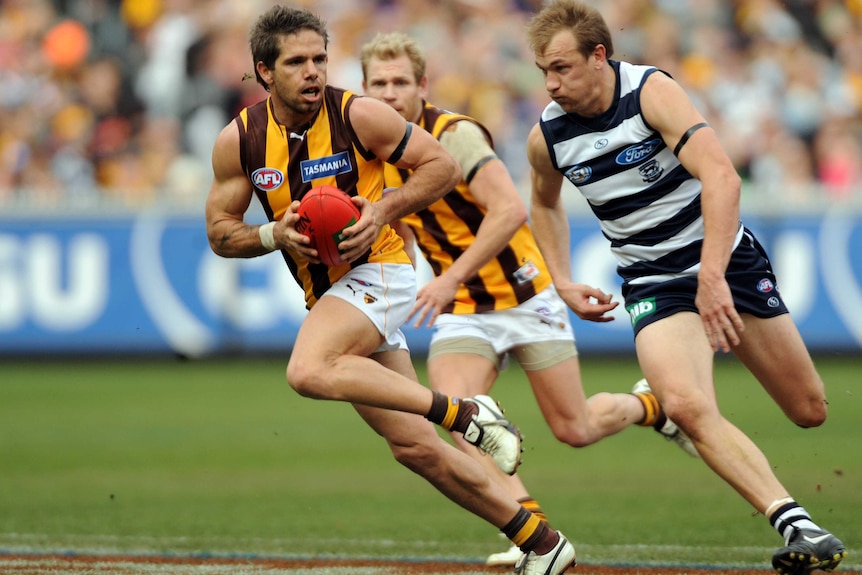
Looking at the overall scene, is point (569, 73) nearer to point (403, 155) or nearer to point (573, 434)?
point (403, 155)

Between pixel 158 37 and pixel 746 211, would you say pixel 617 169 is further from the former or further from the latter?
pixel 158 37

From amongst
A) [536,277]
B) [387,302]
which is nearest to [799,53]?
[536,277]

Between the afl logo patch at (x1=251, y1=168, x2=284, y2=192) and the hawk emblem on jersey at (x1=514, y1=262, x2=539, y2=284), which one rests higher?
the afl logo patch at (x1=251, y1=168, x2=284, y2=192)

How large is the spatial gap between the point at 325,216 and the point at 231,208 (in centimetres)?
63

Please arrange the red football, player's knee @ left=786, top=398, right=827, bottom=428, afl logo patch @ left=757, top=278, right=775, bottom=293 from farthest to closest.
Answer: player's knee @ left=786, top=398, right=827, bottom=428 → afl logo patch @ left=757, top=278, right=775, bottom=293 → the red football

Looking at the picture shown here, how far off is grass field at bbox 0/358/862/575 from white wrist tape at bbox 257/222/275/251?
1654 millimetres

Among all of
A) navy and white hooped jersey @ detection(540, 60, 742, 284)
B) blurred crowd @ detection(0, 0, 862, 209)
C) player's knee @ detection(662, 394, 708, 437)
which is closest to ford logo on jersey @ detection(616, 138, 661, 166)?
navy and white hooped jersey @ detection(540, 60, 742, 284)

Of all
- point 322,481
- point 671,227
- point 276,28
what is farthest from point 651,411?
point 276,28

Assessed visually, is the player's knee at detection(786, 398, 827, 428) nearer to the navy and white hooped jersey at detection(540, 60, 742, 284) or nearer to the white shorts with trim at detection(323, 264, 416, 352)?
the navy and white hooped jersey at detection(540, 60, 742, 284)

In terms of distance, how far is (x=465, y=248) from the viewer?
293 inches

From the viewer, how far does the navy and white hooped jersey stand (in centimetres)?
617

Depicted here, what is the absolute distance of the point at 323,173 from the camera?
6086 millimetres

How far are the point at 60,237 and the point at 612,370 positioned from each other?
6.73 meters

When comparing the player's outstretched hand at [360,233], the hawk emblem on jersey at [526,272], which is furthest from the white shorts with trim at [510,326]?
the player's outstretched hand at [360,233]
